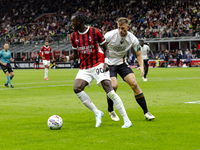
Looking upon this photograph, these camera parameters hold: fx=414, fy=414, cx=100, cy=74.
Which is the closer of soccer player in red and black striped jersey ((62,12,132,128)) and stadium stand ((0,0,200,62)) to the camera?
soccer player in red and black striped jersey ((62,12,132,128))

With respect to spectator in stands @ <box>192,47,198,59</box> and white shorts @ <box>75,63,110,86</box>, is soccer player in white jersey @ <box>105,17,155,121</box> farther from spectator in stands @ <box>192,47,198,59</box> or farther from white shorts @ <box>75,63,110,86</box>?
spectator in stands @ <box>192,47,198,59</box>

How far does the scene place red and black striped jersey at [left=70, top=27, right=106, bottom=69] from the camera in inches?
340

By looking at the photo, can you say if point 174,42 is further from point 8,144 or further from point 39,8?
point 8,144

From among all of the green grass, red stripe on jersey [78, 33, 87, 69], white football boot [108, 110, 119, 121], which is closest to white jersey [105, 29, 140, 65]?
red stripe on jersey [78, 33, 87, 69]

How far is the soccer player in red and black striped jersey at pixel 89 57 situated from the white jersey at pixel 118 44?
0.62 meters

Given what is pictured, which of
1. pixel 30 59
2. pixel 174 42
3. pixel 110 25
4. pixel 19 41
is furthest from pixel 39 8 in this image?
pixel 174 42

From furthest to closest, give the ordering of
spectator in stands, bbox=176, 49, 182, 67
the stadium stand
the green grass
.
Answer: the stadium stand < spectator in stands, bbox=176, 49, 182, 67 < the green grass

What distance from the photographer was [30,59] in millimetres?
61969

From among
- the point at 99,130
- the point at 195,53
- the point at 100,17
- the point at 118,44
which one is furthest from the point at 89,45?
the point at 100,17

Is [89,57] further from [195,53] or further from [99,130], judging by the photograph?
[195,53]

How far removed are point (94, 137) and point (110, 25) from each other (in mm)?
50075

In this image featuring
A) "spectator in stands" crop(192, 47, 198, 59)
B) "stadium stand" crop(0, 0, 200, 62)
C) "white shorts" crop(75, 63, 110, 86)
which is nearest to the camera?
"white shorts" crop(75, 63, 110, 86)

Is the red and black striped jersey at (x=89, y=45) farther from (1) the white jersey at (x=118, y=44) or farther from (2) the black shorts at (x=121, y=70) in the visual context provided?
(2) the black shorts at (x=121, y=70)

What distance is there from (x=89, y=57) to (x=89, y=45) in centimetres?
26
